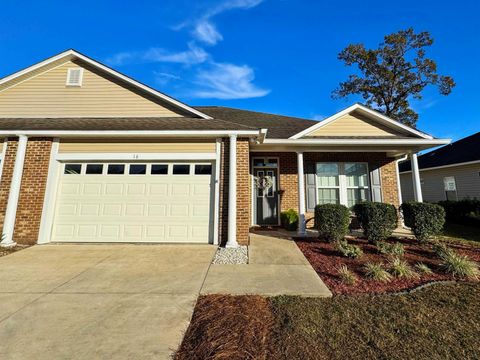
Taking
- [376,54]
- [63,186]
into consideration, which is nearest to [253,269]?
[63,186]

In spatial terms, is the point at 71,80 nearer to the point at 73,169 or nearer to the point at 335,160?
the point at 73,169

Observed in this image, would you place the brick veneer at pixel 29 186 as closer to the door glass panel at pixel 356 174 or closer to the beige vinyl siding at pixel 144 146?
the beige vinyl siding at pixel 144 146

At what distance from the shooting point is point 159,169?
6801 millimetres

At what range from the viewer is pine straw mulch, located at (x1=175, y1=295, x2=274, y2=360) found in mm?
2258

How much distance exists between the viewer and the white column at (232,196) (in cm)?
618

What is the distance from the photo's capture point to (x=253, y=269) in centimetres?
456

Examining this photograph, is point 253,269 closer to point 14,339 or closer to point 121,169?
point 14,339

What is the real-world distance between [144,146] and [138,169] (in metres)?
0.68

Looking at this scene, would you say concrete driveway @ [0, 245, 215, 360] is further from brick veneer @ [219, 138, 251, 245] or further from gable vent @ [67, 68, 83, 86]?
gable vent @ [67, 68, 83, 86]

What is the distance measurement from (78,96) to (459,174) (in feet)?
62.7

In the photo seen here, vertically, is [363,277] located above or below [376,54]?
below

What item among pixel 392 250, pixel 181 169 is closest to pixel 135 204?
pixel 181 169

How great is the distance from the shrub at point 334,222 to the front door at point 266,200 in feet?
8.59

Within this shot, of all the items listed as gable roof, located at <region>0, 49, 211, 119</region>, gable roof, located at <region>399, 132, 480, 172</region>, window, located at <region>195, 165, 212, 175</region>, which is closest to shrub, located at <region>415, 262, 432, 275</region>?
window, located at <region>195, 165, 212, 175</region>
